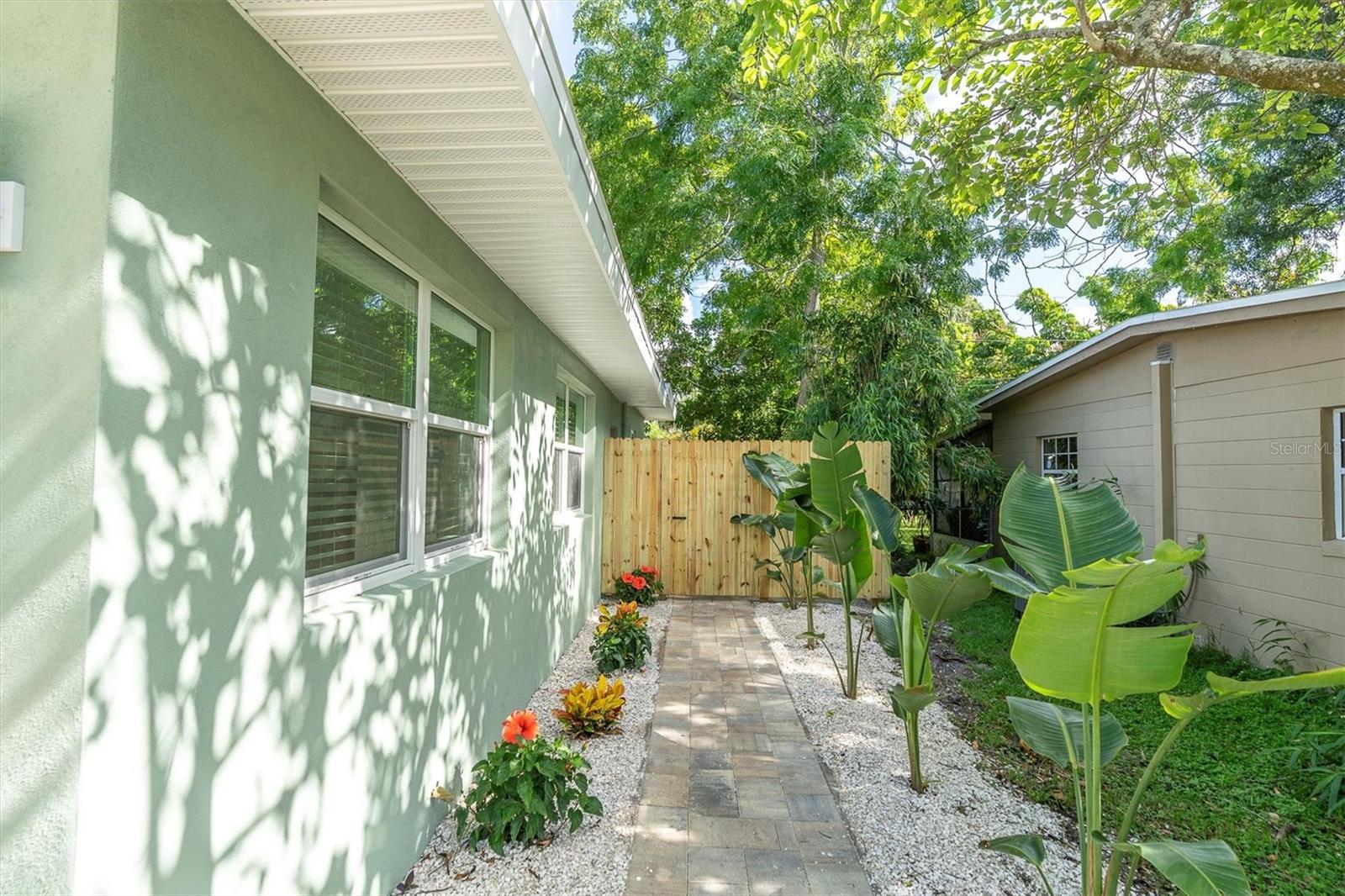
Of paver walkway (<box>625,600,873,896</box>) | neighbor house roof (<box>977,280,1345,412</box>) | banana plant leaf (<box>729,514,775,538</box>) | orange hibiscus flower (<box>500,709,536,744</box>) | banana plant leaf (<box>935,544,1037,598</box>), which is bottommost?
paver walkway (<box>625,600,873,896</box>)

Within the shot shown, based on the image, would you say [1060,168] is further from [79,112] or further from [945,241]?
[79,112]

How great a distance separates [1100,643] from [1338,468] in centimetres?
551

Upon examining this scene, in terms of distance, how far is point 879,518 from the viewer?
14.1ft

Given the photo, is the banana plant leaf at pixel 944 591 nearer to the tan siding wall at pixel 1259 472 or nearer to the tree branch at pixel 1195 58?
the tree branch at pixel 1195 58

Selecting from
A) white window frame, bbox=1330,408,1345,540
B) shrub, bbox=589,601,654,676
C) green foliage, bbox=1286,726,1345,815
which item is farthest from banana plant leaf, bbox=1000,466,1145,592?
white window frame, bbox=1330,408,1345,540

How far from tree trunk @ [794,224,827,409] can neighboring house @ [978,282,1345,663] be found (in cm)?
425

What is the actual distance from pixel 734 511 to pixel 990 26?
655cm

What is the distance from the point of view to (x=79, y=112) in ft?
4.58

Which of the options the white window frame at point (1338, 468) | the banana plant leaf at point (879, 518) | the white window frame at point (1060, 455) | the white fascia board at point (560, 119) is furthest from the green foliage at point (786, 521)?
the white window frame at point (1338, 468)

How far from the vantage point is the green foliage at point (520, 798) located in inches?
116

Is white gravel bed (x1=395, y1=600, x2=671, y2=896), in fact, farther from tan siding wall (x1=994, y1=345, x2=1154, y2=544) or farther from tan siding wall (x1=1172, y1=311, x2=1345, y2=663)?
tan siding wall (x1=994, y1=345, x2=1154, y2=544)

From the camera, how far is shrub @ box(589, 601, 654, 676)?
562cm

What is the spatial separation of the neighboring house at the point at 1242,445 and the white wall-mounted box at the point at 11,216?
236 inches

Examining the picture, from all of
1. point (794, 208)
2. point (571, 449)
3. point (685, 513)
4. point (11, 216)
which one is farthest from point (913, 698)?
point (794, 208)
